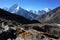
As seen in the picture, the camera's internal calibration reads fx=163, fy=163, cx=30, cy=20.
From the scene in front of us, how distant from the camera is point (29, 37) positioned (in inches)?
777

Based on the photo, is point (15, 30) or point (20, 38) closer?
point (20, 38)

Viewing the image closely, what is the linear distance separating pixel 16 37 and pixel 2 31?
1949 mm

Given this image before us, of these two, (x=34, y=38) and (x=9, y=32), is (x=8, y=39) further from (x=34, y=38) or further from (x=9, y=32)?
(x=34, y=38)

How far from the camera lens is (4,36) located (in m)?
20.0

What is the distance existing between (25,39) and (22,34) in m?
1.21

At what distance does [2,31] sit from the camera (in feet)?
67.5

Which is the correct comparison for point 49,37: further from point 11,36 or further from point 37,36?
point 11,36

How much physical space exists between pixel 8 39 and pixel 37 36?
357cm

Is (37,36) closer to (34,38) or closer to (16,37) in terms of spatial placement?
(34,38)

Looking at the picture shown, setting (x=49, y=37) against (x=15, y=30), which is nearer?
(x=49, y=37)

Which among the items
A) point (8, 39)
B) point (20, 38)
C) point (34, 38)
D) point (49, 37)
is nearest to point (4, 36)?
point (8, 39)

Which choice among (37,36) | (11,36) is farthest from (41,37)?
(11,36)

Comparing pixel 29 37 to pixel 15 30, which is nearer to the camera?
pixel 29 37

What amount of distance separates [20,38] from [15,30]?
2.41 metres
